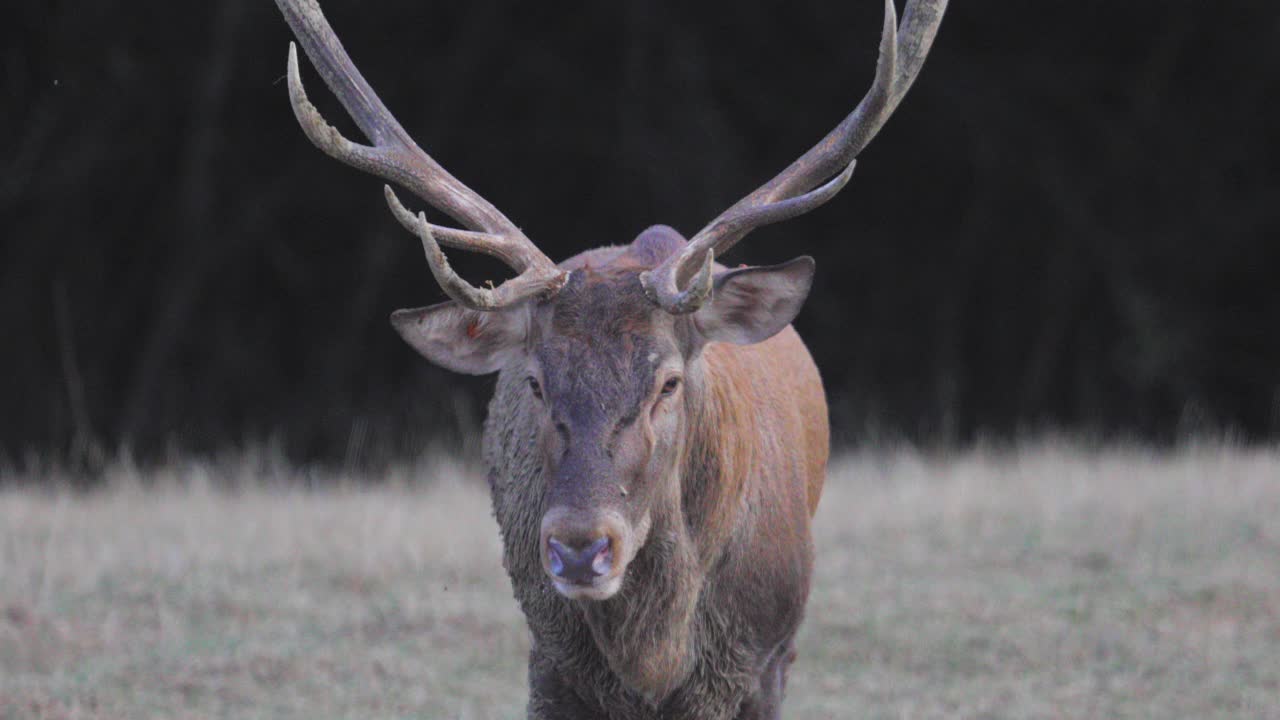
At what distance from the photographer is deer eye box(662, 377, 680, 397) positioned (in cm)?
453

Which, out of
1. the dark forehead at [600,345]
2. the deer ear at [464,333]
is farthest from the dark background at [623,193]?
the dark forehead at [600,345]

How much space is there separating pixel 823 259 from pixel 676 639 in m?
11.1

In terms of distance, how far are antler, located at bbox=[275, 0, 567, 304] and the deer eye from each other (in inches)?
16.2

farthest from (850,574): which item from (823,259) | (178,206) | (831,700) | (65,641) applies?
(178,206)

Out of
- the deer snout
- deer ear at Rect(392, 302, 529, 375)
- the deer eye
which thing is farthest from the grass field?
the deer snout

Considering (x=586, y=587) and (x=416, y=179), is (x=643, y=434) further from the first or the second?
(x=416, y=179)

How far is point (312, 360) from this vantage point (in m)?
15.5

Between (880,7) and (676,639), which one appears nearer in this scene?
(676,639)

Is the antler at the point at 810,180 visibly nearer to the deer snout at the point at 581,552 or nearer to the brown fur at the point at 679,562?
the brown fur at the point at 679,562

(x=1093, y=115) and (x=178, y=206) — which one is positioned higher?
(x=1093, y=115)

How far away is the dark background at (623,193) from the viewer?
14.8 metres

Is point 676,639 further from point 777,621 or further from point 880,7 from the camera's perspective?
point 880,7

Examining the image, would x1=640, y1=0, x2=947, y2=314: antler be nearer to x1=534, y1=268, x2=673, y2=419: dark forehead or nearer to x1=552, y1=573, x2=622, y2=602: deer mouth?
x1=534, y1=268, x2=673, y2=419: dark forehead

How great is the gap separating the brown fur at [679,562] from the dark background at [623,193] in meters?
9.25
